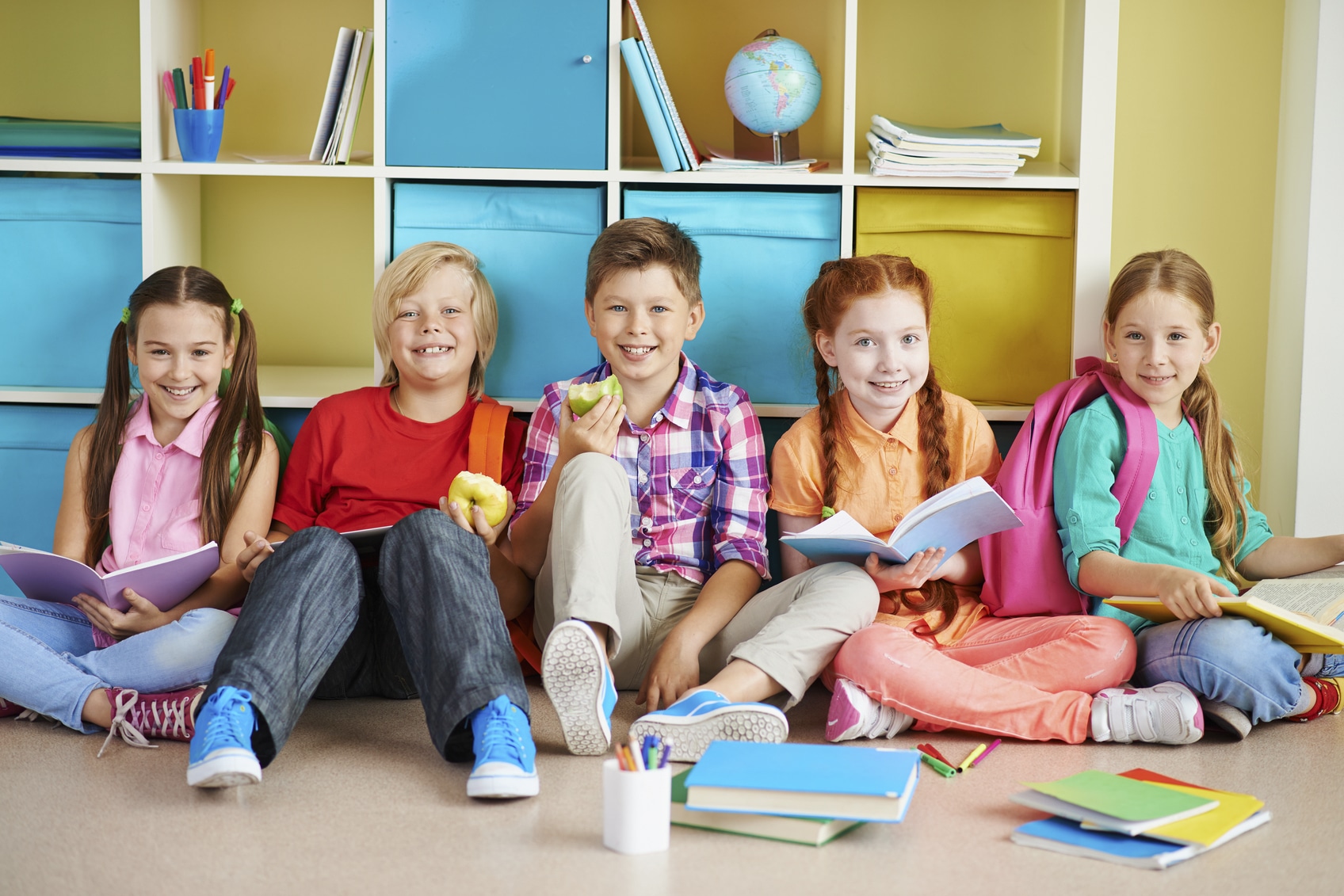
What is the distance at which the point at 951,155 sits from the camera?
2.15m

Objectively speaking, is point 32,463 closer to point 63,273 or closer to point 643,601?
point 63,273

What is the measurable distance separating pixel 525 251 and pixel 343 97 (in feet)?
1.41

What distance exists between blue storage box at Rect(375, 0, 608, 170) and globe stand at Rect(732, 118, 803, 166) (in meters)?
0.30

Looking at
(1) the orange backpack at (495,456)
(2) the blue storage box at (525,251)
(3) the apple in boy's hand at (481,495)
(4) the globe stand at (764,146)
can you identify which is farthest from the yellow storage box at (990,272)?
(3) the apple in boy's hand at (481,495)

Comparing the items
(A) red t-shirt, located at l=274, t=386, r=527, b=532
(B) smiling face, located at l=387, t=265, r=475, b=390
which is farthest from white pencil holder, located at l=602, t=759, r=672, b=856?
(B) smiling face, located at l=387, t=265, r=475, b=390

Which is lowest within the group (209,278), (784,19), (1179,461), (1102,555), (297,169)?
(1102,555)

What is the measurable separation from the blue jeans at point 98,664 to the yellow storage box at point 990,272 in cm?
132

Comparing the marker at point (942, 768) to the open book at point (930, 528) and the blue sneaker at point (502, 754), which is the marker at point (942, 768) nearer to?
the open book at point (930, 528)

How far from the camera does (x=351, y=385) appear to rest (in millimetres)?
2355

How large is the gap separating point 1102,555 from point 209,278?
5.11 ft

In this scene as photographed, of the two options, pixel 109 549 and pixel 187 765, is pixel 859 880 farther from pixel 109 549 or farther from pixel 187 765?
pixel 109 549

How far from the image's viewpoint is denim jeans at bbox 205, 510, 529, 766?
58.6 inches

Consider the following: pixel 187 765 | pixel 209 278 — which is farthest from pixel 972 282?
pixel 187 765

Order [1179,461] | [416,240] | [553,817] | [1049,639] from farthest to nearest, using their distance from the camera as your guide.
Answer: [416,240] < [1179,461] < [1049,639] < [553,817]
